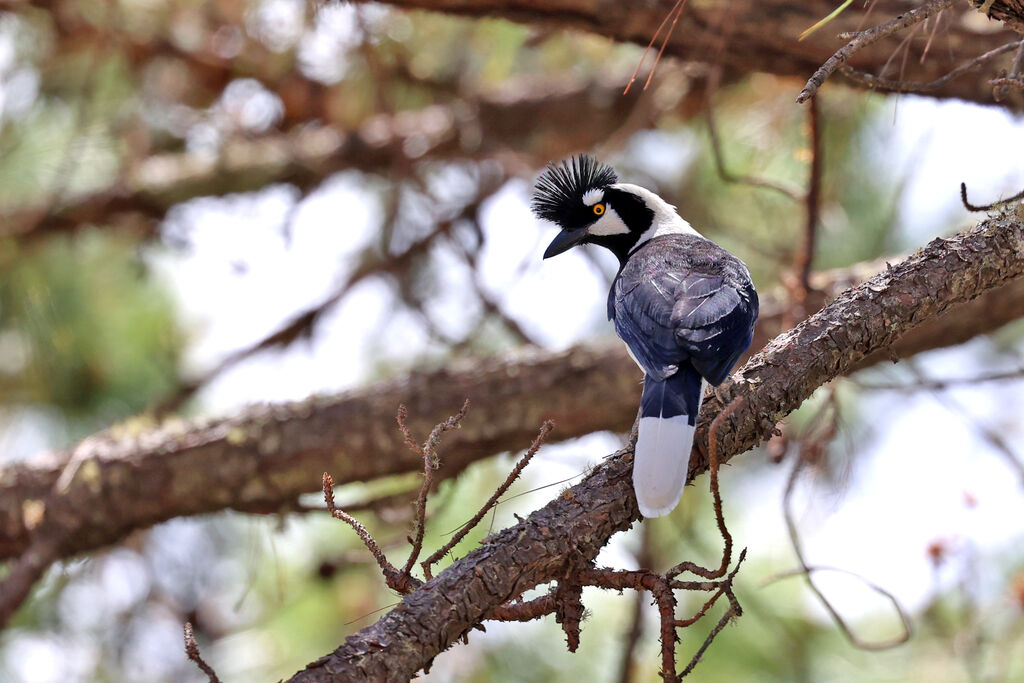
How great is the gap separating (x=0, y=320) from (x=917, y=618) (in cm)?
506

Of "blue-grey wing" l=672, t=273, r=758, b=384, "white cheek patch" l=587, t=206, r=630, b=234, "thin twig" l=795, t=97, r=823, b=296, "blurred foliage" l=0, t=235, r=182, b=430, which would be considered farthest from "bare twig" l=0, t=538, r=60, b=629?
"thin twig" l=795, t=97, r=823, b=296


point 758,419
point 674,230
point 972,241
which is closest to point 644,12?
point 674,230

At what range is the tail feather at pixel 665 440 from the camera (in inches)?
78.8

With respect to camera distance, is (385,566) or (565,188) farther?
(565,188)

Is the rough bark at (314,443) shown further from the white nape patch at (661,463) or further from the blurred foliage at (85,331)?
the white nape patch at (661,463)

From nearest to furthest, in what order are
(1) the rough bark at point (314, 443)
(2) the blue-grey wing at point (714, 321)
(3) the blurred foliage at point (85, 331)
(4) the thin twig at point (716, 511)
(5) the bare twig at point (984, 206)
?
(4) the thin twig at point (716, 511) < (5) the bare twig at point (984, 206) < (2) the blue-grey wing at point (714, 321) < (1) the rough bark at point (314, 443) < (3) the blurred foliage at point (85, 331)

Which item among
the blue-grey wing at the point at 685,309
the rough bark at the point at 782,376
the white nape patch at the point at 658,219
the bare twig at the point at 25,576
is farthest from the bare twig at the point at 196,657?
the bare twig at the point at 25,576

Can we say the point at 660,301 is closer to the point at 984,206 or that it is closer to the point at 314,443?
the point at 984,206

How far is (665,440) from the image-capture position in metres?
2.12

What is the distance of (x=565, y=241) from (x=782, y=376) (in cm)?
115

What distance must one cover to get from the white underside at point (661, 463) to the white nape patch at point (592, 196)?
1198 mm

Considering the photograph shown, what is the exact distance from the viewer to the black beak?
3.16m

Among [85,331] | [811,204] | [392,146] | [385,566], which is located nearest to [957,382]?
[811,204]

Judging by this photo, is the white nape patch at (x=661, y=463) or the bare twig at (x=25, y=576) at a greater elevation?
the bare twig at (x=25, y=576)
